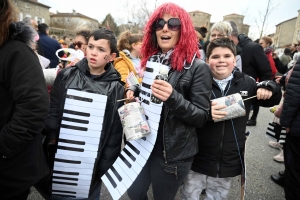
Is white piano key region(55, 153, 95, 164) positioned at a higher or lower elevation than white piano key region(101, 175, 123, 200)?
higher

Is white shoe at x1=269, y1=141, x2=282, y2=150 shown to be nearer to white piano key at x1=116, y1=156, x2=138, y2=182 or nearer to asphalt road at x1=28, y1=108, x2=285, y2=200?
asphalt road at x1=28, y1=108, x2=285, y2=200

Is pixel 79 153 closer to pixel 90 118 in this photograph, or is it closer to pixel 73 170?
pixel 73 170

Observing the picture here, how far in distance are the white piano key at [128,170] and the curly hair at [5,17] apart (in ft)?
3.70

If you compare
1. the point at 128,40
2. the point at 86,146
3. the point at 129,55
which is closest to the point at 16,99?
the point at 86,146

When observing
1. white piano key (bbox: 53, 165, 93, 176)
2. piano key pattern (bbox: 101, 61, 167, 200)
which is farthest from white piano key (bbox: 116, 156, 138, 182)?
white piano key (bbox: 53, 165, 93, 176)

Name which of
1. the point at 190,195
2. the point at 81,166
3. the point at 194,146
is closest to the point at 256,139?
the point at 190,195

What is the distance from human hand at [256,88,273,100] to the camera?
1.62 meters

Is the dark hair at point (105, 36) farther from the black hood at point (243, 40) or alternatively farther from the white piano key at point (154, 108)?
the black hood at point (243, 40)

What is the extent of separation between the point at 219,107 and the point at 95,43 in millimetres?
1178

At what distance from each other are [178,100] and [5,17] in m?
1.14

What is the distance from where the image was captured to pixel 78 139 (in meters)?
1.59

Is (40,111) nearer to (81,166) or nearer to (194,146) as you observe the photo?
(81,166)

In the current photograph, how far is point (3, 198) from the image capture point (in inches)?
51.1

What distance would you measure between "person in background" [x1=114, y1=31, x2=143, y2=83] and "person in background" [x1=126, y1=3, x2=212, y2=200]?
1.40 meters
